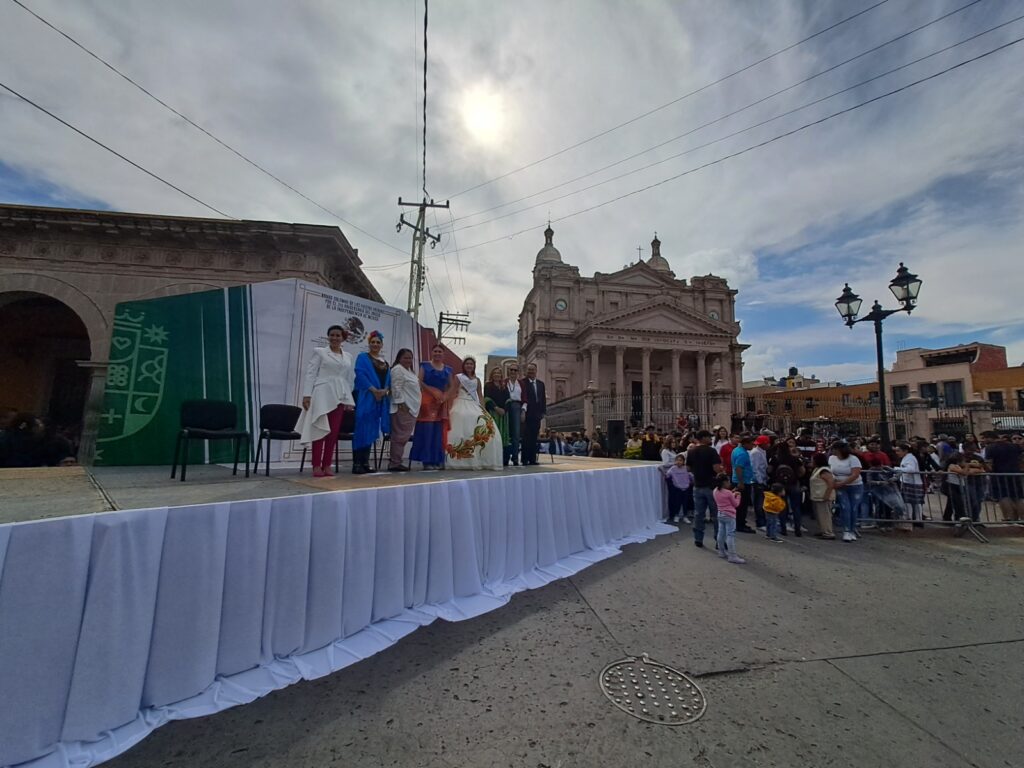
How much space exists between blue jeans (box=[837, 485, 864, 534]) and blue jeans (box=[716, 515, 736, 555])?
300 centimetres

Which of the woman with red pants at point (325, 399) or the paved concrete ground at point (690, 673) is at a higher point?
the woman with red pants at point (325, 399)

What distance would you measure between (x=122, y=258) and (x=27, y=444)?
25.3 ft

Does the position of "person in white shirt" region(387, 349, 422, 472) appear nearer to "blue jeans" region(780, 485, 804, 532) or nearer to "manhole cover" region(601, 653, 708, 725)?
"manhole cover" region(601, 653, 708, 725)

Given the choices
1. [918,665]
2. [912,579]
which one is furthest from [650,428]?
[918,665]

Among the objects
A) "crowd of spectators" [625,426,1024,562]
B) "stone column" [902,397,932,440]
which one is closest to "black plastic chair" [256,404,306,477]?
"crowd of spectators" [625,426,1024,562]

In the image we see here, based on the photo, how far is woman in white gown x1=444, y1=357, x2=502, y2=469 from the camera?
617cm

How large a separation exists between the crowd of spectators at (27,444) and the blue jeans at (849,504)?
11.9 meters

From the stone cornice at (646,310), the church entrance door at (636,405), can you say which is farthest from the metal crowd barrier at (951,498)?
the stone cornice at (646,310)

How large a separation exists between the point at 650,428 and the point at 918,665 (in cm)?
1061

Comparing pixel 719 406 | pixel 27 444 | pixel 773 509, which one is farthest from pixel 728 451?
pixel 719 406

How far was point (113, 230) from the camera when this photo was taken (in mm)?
11281

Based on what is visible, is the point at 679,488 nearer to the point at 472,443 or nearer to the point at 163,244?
the point at 472,443

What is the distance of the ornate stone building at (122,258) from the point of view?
11102mm

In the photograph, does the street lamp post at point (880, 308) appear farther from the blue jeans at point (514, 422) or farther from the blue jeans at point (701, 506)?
the blue jeans at point (514, 422)
